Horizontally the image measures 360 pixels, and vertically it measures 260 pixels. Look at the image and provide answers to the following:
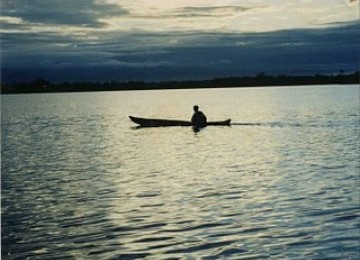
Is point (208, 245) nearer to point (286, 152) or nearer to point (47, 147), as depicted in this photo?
point (286, 152)

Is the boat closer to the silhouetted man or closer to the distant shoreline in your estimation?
the silhouetted man

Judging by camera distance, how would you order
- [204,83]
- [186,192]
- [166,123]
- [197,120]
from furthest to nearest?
[166,123]
[197,120]
[186,192]
[204,83]

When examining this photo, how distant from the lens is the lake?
10.8 ft

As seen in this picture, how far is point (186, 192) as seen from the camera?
180 inches

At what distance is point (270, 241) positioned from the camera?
3.34 metres

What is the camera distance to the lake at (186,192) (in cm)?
330

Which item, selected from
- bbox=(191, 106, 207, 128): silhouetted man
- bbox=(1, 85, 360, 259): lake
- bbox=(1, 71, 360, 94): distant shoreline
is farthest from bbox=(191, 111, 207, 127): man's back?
bbox=(1, 71, 360, 94): distant shoreline

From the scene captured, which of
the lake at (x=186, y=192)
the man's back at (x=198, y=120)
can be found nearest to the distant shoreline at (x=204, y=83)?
the lake at (x=186, y=192)

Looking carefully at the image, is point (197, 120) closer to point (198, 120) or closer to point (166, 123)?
point (198, 120)

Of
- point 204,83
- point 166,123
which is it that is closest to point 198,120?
point 166,123

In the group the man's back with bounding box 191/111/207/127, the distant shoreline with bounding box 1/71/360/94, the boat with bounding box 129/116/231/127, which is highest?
the distant shoreline with bounding box 1/71/360/94

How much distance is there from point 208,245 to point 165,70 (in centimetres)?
93

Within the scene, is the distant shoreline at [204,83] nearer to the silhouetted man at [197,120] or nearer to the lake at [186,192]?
the lake at [186,192]

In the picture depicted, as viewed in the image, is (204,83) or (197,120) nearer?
(204,83)
